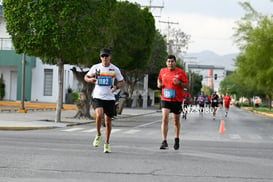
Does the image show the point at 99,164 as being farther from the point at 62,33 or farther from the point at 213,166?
the point at 62,33

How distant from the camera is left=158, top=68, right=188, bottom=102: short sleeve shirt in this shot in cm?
1211

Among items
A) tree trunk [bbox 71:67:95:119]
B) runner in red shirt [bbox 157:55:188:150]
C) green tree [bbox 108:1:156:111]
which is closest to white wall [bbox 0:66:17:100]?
green tree [bbox 108:1:156:111]

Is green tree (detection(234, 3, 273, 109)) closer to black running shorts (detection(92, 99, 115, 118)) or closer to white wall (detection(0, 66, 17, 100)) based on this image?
white wall (detection(0, 66, 17, 100))

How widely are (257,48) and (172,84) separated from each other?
36.0m

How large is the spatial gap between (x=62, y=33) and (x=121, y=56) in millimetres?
10300

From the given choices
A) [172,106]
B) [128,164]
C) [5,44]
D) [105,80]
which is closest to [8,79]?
[5,44]

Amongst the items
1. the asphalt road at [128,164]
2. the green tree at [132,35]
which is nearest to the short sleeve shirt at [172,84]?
the asphalt road at [128,164]

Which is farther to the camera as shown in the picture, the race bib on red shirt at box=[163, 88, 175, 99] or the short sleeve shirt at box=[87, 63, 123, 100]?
the race bib on red shirt at box=[163, 88, 175, 99]

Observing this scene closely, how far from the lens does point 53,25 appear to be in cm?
2320

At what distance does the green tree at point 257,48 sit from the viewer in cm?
4656

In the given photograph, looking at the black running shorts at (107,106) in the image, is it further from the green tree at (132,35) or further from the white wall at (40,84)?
the white wall at (40,84)

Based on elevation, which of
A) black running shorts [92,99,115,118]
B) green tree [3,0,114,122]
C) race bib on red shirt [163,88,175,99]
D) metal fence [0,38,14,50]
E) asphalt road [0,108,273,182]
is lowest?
asphalt road [0,108,273,182]

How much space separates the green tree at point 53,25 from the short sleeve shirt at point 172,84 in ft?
38.5

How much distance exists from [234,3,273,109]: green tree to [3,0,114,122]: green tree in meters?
24.7
